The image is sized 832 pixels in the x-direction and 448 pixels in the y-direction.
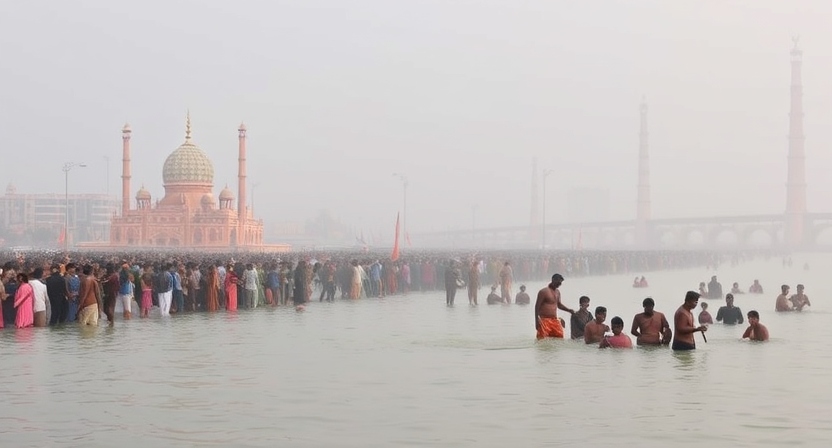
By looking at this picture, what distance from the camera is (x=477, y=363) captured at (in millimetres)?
14914

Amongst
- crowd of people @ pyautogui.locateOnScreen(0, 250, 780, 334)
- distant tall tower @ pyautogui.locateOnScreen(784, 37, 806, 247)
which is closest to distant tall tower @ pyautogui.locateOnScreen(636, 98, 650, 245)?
distant tall tower @ pyautogui.locateOnScreen(784, 37, 806, 247)

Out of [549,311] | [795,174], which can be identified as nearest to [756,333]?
[549,311]

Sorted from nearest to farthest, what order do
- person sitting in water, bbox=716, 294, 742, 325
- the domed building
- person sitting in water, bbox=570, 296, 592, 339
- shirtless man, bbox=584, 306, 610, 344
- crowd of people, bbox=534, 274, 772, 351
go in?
crowd of people, bbox=534, 274, 772, 351
shirtless man, bbox=584, 306, 610, 344
person sitting in water, bbox=570, 296, 592, 339
person sitting in water, bbox=716, 294, 742, 325
the domed building

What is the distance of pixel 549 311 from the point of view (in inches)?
633

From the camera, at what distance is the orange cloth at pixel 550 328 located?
16219mm

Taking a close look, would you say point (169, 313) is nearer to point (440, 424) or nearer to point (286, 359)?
point (286, 359)

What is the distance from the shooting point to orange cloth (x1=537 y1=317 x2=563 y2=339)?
1622 centimetres

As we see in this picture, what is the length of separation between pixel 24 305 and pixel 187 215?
6433 cm

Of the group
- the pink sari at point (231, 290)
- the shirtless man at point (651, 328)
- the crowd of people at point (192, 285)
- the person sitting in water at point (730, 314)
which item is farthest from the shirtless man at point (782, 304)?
the pink sari at point (231, 290)

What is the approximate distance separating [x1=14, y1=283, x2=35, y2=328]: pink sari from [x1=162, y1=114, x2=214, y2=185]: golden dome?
2593 inches

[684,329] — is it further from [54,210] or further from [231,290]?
[54,210]

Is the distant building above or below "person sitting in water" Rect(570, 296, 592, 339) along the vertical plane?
above

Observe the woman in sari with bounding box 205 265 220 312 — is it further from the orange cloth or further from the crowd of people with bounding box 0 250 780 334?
the orange cloth

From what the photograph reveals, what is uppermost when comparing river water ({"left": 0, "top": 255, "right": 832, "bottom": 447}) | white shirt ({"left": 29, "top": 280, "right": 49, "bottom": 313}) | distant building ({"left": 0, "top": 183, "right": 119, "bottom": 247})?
distant building ({"left": 0, "top": 183, "right": 119, "bottom": 247})
